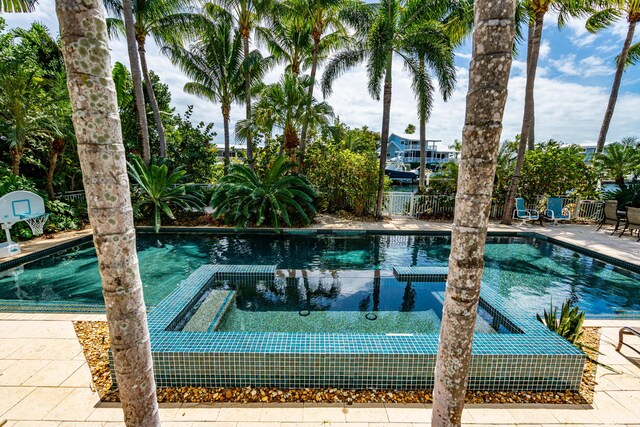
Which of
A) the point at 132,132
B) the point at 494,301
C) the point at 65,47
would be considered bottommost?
the point at 494,301

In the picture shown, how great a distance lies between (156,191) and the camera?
10852 millimetres

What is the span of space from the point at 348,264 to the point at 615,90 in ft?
57.8

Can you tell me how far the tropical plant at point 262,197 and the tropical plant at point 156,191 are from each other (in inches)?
52.5

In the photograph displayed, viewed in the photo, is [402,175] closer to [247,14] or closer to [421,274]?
[247,14]

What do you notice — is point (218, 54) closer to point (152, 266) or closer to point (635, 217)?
point (152, 266)

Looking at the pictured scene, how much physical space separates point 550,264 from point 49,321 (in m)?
10.9

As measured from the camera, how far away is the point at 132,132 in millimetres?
13602

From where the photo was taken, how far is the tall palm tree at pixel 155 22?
36.9 feet

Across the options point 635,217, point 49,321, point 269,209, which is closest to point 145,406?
point 49,321

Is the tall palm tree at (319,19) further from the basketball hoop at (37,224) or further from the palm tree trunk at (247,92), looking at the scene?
the basketball hoop at (37,224)

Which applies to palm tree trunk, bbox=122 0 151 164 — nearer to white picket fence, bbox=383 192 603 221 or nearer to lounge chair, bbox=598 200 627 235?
white picket fence, bbox=383 192 603 221

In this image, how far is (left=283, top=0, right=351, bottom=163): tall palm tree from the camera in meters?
11.2

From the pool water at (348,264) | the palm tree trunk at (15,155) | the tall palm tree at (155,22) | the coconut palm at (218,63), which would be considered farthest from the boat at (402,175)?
Result: the palm tree trunk at (15,155)

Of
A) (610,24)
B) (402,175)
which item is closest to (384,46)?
(610,24)
